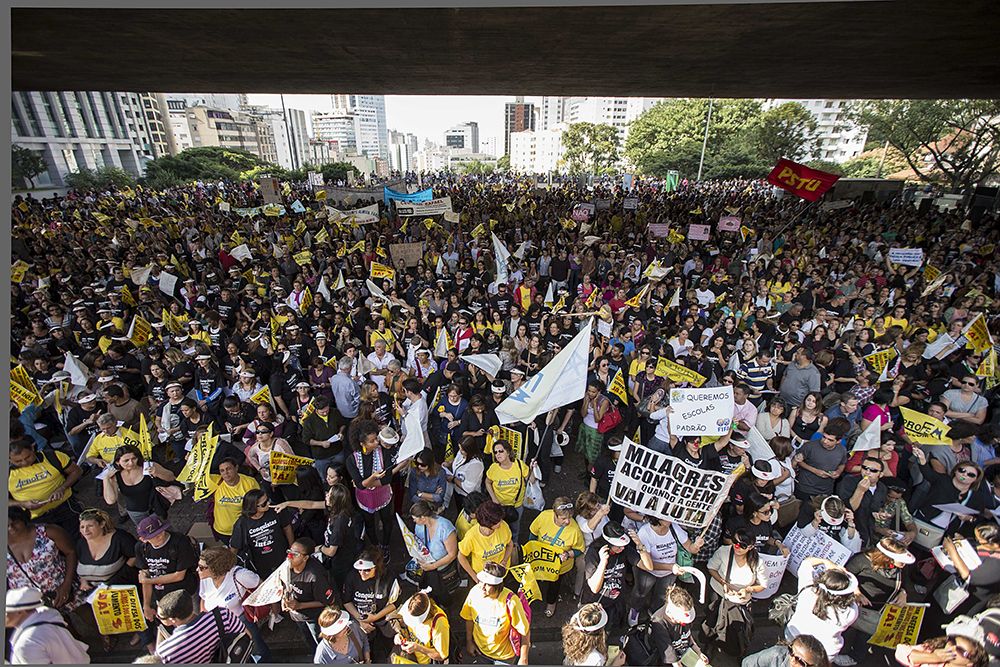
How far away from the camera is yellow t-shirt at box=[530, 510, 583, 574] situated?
13.2ft

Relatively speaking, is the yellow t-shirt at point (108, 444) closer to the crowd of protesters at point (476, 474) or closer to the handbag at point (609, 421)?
the crowd of protesters at point (476, 474)

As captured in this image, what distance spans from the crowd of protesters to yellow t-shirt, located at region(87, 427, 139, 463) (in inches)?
0.9

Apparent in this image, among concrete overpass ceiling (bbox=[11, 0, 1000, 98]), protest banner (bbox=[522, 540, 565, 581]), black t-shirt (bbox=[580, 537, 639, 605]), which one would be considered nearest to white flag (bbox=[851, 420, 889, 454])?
black t-shirt (bbox=[580, 537, 639, 605])

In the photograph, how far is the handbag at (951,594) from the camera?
3.69m

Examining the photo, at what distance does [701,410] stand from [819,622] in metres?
2.06

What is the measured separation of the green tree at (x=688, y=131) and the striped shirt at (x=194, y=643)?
58.9m

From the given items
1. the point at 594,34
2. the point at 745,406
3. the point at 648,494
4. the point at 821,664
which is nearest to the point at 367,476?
the point at 648,494

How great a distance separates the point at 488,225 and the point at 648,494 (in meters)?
15.0

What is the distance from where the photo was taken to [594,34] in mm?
10914

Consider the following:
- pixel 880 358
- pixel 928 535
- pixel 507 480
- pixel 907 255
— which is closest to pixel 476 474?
pixel 507 480

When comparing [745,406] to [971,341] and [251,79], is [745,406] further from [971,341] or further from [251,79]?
[251,79]

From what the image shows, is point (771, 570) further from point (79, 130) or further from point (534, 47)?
point (79, 130)

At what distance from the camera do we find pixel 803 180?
Answer: 15.9m

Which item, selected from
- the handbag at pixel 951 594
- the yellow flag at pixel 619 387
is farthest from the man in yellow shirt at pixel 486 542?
the handbag at pixel 951 594
